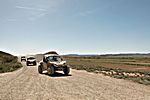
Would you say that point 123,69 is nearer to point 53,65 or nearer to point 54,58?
point 54,58

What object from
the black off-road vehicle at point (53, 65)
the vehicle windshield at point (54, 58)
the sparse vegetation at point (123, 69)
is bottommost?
the sparse vegetation at point (123, 69)

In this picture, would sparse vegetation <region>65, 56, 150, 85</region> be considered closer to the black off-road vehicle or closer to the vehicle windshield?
the black off-road vehicle

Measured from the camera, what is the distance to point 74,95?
11898mm

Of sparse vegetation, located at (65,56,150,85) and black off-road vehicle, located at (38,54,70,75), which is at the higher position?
black off-road vehicle, located at (38,54,70,75)

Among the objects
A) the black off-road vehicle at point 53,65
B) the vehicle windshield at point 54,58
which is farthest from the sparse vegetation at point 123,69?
the vehicle windshield at point 54,58

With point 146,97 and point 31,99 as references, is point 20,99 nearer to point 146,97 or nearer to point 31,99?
point 31,99

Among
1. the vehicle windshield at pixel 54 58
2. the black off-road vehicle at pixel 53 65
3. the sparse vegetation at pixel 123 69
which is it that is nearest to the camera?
the sparse vegetation at pixel 123 69

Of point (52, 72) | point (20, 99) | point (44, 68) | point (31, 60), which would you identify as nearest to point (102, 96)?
point (20, 99)

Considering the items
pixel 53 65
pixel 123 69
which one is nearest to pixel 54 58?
pixel 53 65

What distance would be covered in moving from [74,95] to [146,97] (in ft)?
11.7

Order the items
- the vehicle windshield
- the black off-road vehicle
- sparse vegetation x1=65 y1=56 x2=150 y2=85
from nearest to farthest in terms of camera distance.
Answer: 1. sparse vegetation x1=65 y1=56 x2=150 y2=85
2. the black off-road vehicle
3. the vehicle windshield

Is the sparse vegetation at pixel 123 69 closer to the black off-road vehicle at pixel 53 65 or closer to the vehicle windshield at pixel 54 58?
the black off-road vehicle at pixel 53 65

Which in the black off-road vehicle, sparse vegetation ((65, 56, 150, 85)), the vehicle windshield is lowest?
sparse vegetation ((65, 56, 150, 85))

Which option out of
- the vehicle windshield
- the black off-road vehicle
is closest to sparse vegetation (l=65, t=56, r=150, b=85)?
the black off-road vehicle
